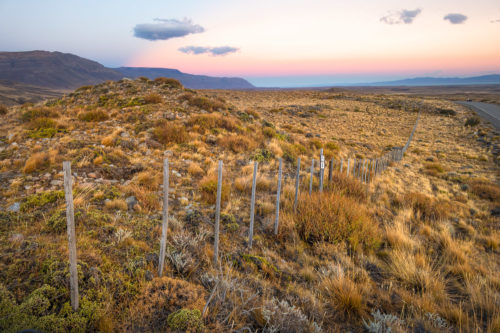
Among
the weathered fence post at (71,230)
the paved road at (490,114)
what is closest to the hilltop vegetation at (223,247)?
the weathered fence post at (71,230)

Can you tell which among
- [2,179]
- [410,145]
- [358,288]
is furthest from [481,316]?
[410,145]

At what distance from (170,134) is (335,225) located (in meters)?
7.75

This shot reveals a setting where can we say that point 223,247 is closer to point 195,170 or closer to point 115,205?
point 115,205

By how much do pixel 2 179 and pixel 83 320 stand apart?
5.51 metres

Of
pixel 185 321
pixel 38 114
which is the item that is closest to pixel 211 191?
pixel 185 321

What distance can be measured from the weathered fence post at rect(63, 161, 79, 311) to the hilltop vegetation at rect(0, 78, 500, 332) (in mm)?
148

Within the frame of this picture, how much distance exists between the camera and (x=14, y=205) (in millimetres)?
4195

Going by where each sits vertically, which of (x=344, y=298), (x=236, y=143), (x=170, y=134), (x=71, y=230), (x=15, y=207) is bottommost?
(x=344, y=298)

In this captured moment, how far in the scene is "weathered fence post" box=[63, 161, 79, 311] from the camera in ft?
6.66

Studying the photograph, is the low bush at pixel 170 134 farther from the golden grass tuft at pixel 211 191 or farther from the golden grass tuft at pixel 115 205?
the golden grass tuft at pixel 115 205

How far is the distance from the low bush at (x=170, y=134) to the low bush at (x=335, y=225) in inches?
263

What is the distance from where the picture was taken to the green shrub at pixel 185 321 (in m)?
2.20

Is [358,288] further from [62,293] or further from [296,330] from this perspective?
[62,293]

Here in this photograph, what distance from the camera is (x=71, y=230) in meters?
2.11
